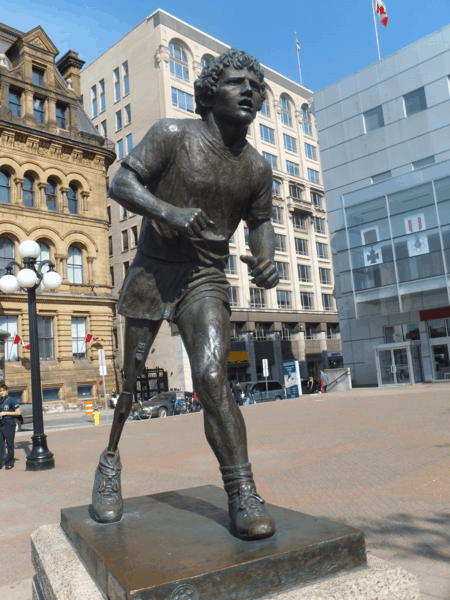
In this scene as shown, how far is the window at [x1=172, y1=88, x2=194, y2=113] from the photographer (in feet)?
159

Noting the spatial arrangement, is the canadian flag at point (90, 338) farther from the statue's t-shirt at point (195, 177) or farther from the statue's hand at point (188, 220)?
the statue's hand at point (188, 220)

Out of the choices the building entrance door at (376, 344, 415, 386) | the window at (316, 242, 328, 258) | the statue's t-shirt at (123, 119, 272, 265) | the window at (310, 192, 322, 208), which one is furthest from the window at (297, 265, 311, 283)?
the statue's t-shirt at (123, 119, 272, 265)

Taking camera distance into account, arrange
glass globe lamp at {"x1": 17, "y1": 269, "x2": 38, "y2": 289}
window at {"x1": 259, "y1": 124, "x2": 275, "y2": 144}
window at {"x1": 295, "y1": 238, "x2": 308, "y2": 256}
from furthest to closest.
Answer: window at {"x1": 295, "y1": 238, "x2": 308, "y2": 256}, window at {"x1": 259, "y1": 124, "x2": 275, "y2": 144}, glass globe lamp at {"x1": 17, "y1": 269, "x2": 38, "y2": 289}

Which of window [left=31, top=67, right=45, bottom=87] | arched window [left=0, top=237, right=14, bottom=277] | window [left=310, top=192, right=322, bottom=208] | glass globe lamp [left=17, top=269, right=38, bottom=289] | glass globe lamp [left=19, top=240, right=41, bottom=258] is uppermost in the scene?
window [left=31, top=67, right=45, bottom=87]

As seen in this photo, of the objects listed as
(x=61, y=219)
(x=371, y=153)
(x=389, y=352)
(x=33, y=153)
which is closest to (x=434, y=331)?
(x=389, y=352)

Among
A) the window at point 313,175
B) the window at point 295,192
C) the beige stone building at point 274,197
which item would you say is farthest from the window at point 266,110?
the window at point 313,175

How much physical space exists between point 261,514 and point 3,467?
10.3 metres

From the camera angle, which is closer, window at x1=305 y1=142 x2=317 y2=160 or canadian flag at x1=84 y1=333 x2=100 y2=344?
canadian flag at x1=84 y1=333 x2=100 y2=344

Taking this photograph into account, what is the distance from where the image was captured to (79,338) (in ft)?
112

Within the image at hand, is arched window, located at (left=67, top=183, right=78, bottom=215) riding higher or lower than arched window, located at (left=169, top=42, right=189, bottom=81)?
lower

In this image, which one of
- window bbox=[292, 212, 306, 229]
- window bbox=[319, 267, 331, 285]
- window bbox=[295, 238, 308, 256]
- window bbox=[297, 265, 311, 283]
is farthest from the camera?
window bbox=[319, 267, 331, 285]

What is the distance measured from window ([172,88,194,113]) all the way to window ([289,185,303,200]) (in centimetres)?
1458

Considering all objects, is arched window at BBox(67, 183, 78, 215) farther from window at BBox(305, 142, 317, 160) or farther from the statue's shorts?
window at BBox(305, 142, 317, 160)

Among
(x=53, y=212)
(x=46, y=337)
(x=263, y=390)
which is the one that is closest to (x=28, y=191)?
(x=53, y=212)
